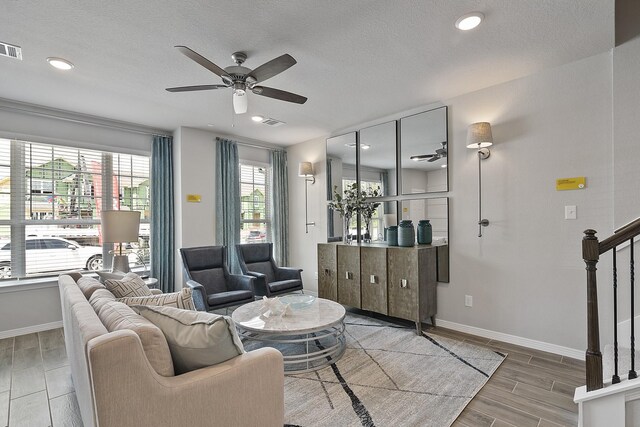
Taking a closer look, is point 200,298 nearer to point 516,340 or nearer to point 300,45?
point 300,45

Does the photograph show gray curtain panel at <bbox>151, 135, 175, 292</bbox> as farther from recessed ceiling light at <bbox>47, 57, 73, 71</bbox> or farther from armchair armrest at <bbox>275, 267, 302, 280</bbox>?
recessed ceiling light at <bbox>47, 57, 73, 71</bbox>

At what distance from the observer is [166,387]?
4.10 ft

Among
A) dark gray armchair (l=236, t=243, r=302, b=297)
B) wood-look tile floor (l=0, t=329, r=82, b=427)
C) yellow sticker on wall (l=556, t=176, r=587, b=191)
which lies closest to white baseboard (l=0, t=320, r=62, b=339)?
wood-look tile floor (l=0, t=329, r=82, b=427)

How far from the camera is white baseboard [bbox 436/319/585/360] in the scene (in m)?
2.91

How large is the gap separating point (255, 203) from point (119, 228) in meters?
2.39

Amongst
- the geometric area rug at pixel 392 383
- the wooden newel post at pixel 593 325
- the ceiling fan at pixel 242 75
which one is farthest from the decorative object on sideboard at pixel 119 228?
the wooden newel post at pixel 593 325

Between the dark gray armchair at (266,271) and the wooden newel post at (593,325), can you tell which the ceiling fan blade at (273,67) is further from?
the dark gray armchair at (266,271)

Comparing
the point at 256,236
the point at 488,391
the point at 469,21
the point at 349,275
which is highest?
the point at 469,21

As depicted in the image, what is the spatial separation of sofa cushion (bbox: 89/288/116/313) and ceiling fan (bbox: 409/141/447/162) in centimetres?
348

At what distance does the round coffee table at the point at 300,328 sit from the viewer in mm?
2587

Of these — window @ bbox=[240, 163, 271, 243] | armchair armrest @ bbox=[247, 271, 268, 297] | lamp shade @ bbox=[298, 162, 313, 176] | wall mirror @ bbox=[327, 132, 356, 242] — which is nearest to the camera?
armchair armrest @ bbox=[247, 271, 268, 297]

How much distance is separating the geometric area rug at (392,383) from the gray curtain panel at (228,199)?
8.19 feet

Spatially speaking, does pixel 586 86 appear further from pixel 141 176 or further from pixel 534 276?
pixel 141 176

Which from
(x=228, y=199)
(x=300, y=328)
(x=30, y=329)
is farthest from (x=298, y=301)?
(x=30, y=329)
